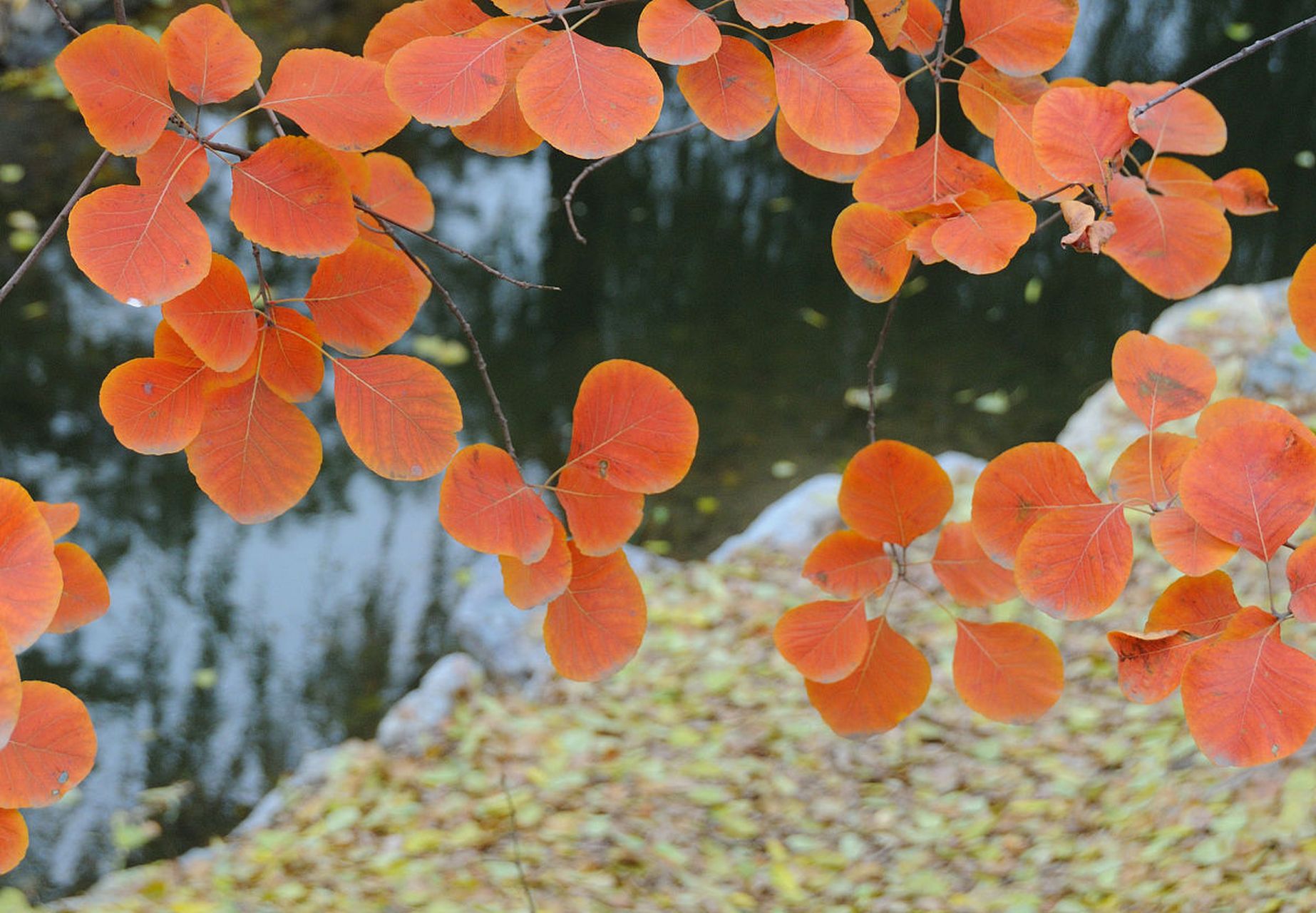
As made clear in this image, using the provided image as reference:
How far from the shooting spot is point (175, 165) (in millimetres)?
550

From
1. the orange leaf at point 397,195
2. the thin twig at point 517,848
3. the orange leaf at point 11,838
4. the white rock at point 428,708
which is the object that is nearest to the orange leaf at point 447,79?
the orange leaf at point 397,195

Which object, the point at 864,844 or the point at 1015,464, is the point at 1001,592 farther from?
the point at 864,844

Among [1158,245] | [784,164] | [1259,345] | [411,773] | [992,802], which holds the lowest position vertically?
[411,773]

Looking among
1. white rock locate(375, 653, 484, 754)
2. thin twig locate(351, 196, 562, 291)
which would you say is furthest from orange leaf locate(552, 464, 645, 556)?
white rock locate(375, 653, 484, 754)

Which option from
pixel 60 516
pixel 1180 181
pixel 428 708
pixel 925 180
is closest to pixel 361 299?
pixel 60 516

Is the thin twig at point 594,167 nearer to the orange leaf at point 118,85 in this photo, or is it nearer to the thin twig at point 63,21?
the orange leaf at point 118,85

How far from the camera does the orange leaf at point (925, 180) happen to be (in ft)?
2.22

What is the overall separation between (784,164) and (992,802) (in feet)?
12.9

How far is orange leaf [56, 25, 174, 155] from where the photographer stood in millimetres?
532

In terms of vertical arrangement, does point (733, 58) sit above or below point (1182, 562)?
above

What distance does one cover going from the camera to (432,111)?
55 centimetres

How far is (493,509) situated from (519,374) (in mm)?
3437

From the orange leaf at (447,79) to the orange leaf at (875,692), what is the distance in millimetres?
440

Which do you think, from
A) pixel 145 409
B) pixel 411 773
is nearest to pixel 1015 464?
pixel 145 409
